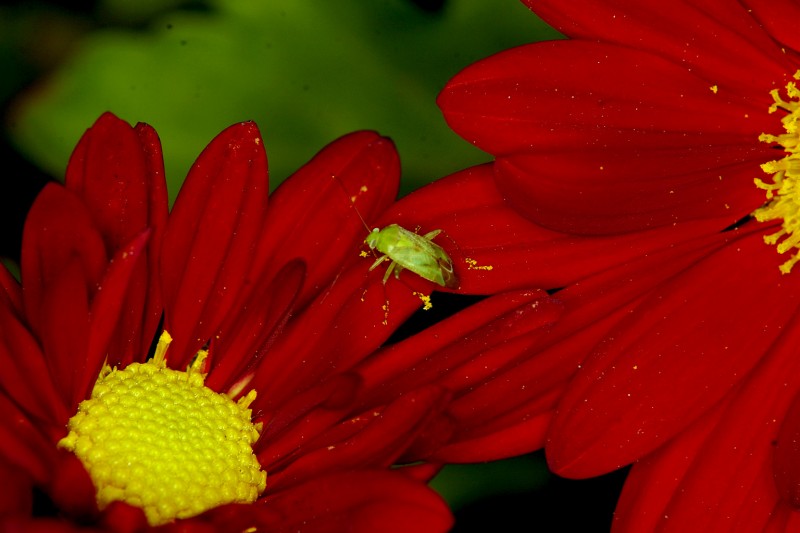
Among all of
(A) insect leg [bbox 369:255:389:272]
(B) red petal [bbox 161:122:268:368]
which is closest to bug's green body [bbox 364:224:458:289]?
(A) insect leg [bbox 369:255:389:272]

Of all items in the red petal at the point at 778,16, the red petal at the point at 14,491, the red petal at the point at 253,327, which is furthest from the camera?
the red petal at the point at 778,16

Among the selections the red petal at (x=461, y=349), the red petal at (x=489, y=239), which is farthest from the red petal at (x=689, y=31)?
the red petal at (x=461, y=349)

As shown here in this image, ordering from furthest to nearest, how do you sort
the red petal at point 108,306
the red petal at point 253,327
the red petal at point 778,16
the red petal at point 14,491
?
the red petal at point 778,16, the red petal at point 253,327, the red petal at point 108,306, the red petal at point 14,491

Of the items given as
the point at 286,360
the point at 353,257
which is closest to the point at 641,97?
the point at 353,257

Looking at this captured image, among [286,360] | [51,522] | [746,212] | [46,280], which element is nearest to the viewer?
[51,522]

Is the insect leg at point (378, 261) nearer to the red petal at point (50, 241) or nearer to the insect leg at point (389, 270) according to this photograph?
the insect leg at point (389, 270)

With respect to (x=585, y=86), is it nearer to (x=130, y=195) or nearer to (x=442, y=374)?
(x=442, y=374)

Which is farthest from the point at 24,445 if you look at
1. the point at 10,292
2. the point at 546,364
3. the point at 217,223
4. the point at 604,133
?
the point at 604,133
